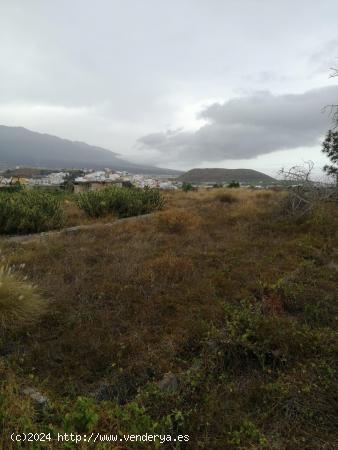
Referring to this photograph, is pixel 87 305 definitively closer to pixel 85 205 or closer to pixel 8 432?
pixel 8 432

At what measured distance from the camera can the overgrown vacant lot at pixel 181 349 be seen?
2154 millimetres

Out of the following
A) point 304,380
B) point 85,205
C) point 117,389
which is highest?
point 85,205

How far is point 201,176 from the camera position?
95.8 meters

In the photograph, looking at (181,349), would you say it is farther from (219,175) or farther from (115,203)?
(219,175)

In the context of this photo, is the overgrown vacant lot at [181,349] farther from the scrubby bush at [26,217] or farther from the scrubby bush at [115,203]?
the scrubby bush at [115,203]

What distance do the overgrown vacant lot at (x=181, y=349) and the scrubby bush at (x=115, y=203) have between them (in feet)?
17.1

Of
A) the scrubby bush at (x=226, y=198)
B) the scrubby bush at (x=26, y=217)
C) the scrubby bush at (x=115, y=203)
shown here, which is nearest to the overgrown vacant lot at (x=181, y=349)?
the scrubby bush at (x=26, y=217)

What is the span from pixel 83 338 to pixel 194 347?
117 centimetres

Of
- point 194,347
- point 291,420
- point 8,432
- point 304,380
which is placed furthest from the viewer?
point 194,347

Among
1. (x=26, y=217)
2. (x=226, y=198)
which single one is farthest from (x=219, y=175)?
(x=26, y=217)

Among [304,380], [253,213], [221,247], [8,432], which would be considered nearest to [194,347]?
[304,380]

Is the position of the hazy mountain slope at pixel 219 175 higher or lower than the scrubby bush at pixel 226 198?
higher

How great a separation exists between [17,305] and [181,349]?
1.97 metres

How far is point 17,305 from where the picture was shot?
11.8ft
